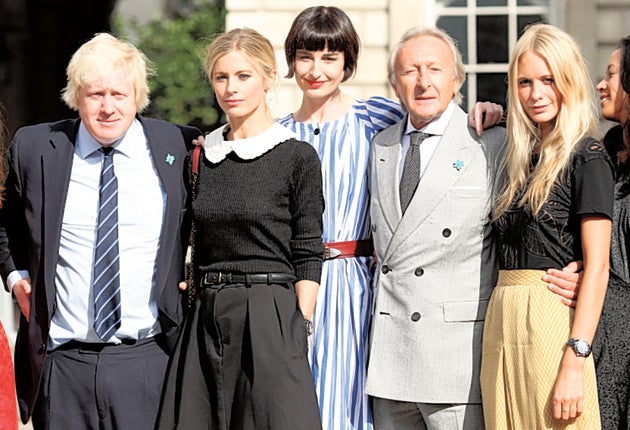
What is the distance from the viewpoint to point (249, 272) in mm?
3678

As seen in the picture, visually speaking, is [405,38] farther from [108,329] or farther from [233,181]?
[108,329]

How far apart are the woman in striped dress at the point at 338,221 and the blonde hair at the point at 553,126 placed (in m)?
0.27

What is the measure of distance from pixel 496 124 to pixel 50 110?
10.0 meters

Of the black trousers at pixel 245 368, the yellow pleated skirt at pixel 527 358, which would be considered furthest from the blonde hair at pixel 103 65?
the yellow pleated skirt at pixel 527 358

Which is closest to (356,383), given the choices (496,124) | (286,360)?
(286,360)

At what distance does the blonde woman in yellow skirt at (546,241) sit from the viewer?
346 cm

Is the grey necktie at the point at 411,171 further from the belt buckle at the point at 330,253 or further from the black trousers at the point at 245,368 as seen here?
the black trousers at the point at 245,368

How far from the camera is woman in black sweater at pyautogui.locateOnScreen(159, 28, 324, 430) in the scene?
362 centimetres

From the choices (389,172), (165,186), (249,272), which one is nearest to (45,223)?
(165,186)

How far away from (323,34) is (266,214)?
31.3 inches

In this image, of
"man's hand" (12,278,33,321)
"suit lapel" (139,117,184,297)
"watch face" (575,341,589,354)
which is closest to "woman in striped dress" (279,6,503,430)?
"suit lapel" (139,117,184,297)

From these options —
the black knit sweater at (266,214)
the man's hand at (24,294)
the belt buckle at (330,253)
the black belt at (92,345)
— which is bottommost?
the black belt at (92,345)

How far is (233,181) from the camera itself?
3.73 metres

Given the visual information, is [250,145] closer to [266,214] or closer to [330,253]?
[266,214]
